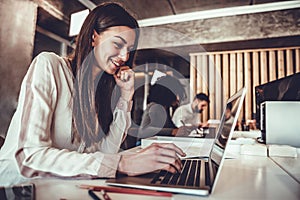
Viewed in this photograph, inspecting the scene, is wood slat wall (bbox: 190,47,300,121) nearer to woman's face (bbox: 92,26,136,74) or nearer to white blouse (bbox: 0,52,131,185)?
woman's face (bbox: 92,26,136,74)

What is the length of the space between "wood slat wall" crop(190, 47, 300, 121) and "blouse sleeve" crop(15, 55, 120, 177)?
390cm

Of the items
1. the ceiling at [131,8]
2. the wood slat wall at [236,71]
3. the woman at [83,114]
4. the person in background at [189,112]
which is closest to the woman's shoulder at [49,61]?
the woman at [83,114]

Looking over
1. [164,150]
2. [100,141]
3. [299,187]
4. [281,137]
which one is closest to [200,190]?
[164,150]

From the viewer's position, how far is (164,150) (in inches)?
26.8

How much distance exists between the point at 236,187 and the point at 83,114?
2.12ft

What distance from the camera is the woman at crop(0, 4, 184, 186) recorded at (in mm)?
652

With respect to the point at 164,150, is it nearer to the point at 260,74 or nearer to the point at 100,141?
the point at 100,141

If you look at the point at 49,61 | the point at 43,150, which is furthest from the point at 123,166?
the point at 49,61

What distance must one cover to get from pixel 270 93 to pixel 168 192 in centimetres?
149

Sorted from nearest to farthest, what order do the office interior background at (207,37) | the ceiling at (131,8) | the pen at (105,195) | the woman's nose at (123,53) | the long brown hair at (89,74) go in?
the pen at (105,195)
the long brown hair at (89,74)
the woman's nose at (123,53)
the office interior background at (207,37)
the ceiling at (131,8)

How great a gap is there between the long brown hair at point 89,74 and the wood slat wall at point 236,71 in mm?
3489

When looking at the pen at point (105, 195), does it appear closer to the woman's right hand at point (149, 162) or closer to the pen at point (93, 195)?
the pen at point (93, 195)

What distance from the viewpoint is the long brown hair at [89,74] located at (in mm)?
987

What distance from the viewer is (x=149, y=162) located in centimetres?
66
